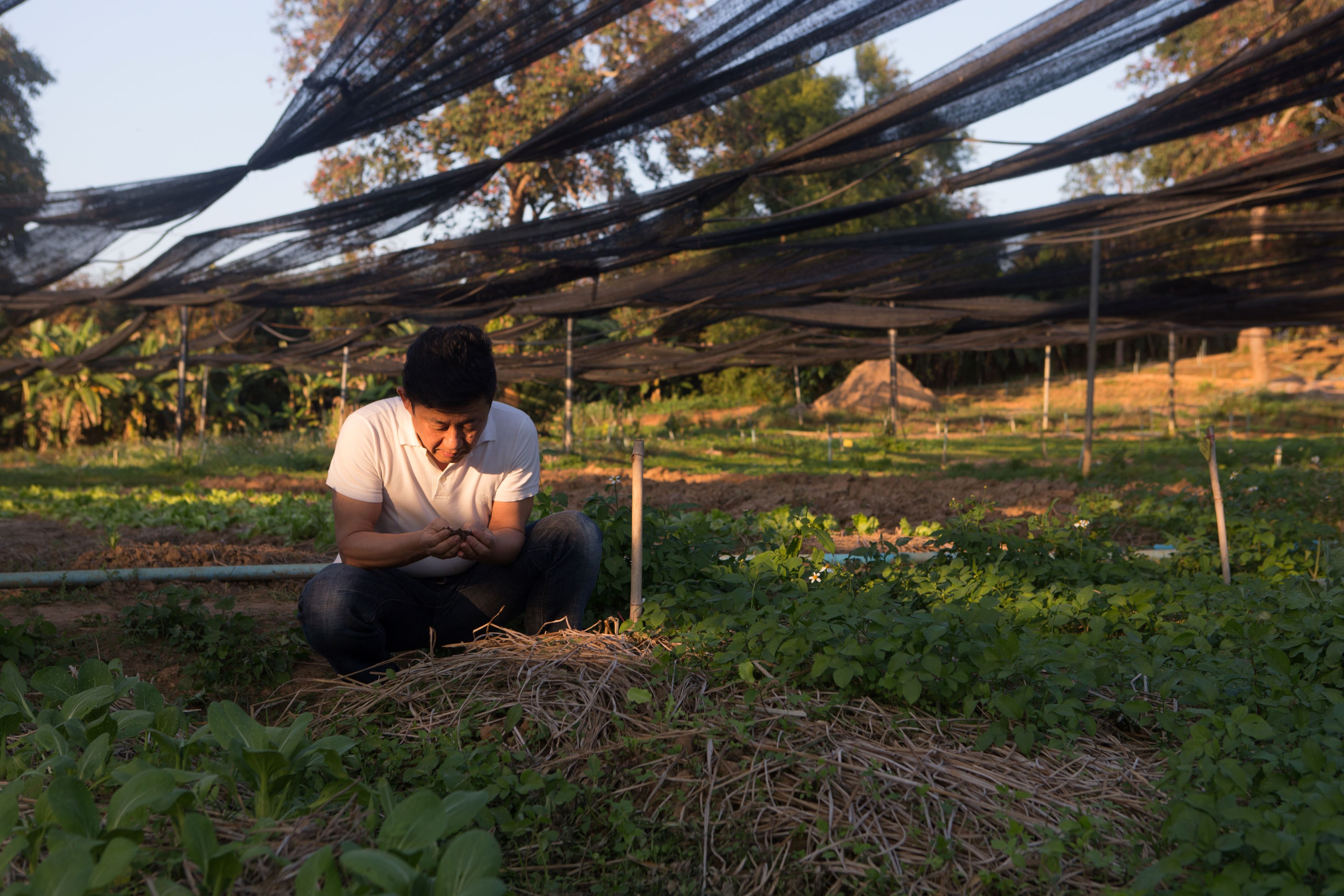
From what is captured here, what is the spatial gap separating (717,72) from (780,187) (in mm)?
14523

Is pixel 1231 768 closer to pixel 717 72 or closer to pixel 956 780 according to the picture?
pixel 956 780

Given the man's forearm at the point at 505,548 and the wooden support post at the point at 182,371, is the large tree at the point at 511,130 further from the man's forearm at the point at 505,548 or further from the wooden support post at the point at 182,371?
the man's forearm at the point at 505,548

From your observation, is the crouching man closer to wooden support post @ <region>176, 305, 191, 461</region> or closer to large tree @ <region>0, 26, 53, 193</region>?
wooden support post @ <region>176, 305, 191, 461</region>

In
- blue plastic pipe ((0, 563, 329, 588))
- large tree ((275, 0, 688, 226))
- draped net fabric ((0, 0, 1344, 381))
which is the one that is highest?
large tree ((275, 0, 688, 226))

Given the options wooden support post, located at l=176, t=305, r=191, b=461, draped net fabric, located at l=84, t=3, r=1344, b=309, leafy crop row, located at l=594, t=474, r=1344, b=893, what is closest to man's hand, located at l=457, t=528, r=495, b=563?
leafy crop row, located at l=594, t=474, r=1344, b=893

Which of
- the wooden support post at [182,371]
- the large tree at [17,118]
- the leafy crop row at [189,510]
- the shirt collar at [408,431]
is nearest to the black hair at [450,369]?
the shirt collar at [408,431]

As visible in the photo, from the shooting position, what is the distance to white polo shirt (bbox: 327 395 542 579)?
8.11 ft

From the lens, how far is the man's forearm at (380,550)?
236 centimetres

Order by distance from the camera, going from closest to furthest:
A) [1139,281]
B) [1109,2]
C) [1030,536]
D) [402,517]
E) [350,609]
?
[350,609]
[402,517]
[1030,536]
[1109,2]
[1139,281]

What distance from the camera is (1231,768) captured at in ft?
5.27

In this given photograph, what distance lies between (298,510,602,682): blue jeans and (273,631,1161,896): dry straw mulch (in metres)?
0.19

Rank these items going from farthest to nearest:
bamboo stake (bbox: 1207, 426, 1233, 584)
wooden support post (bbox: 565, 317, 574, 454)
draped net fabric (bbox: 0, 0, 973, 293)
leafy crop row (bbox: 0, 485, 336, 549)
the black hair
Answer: wooden support post (bbox: 565, 317, 574, 454), leafy crop row (bbox: 0, 485, 336, 549), draped net fabric (bbox: 0, 0, 973, 293), bamboo stake (bbox: 1207, 426, 1233, 584), the black hair

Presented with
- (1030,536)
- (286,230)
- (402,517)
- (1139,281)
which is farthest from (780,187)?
(402,517)

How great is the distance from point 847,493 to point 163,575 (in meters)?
4.54
